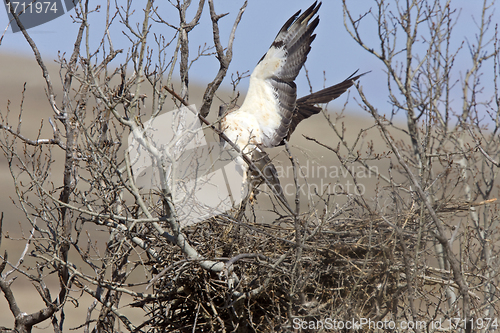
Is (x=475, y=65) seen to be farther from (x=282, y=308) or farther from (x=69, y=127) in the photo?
(x=69, y=127)

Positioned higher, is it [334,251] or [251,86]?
[251,86]

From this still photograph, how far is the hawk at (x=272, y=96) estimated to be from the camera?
5273 mm

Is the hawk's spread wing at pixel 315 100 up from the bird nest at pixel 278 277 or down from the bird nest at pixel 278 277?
up

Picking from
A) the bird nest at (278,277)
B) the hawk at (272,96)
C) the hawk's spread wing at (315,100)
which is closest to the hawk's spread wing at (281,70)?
the hawk at (272,96)

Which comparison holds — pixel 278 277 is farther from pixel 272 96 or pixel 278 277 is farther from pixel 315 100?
pixel 315 100

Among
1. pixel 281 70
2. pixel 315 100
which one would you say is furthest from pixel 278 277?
pixel 315 100

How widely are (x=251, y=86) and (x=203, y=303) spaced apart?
108 inches

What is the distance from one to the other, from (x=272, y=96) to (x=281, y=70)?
35cm

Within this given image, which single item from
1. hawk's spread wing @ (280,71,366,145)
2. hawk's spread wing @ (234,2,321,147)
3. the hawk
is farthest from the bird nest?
hawk's spread wing @ (280,71,366,145)

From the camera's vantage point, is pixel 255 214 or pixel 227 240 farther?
pixel 255 214

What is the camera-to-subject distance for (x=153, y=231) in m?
4.29

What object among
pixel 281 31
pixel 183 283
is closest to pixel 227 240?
pixel 183 283

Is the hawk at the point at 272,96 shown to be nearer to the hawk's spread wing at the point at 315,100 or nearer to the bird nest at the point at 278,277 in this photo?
the hawk's spread wing at the point at 315,100

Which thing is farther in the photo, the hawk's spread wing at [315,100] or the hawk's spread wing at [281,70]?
the hawk's spread wing at [315,100]
